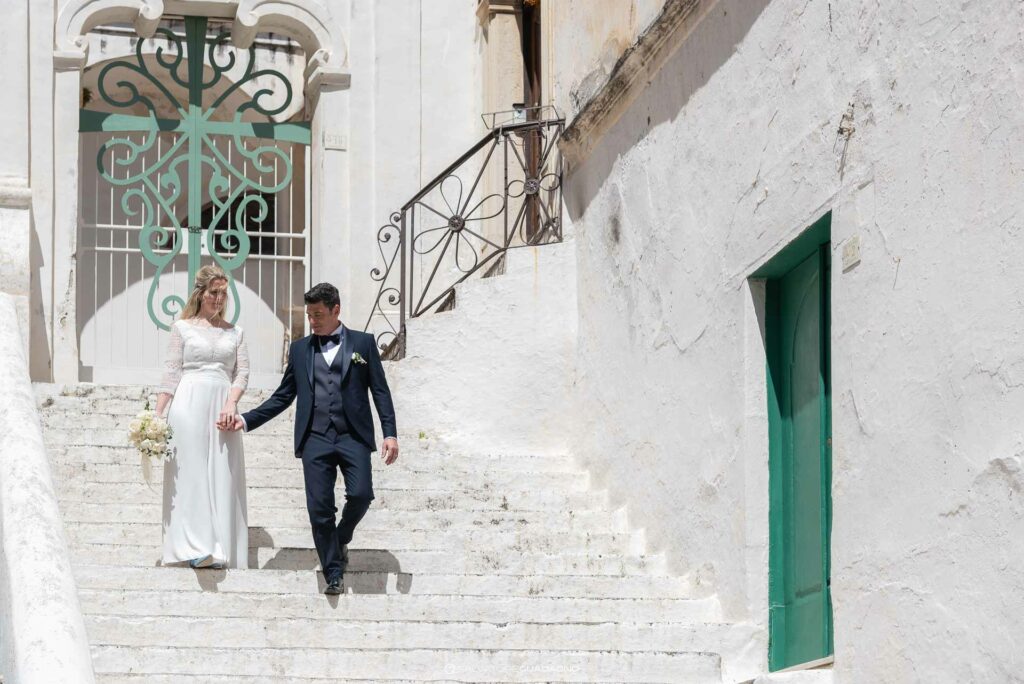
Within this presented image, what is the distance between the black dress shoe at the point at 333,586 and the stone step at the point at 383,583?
0.11 metres

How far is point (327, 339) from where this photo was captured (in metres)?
10.2

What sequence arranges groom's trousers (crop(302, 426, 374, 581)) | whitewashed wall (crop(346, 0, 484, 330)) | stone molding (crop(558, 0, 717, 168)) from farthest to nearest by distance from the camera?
whitewashed wall (crop(346, 0, 484, 330)) → stone molding (crop(558, 0, 717, 168)) → groom's trousers (crop(302, 426, 374, 581))

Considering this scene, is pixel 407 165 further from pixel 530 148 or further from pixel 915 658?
pixel 915 658

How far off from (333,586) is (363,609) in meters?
0.23

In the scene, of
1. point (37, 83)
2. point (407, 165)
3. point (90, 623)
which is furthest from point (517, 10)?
point (90, 623)

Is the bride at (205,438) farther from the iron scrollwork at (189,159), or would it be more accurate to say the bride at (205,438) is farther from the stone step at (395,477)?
the iron scrollwork at (189,159)

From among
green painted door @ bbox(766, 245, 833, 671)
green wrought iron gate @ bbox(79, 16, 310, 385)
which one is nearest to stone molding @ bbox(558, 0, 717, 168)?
green painted door @ bbox(766, 245, 833, 671)

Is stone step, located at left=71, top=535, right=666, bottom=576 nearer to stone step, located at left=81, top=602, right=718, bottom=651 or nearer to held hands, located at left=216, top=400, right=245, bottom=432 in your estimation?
held hands, located at left=216, top=400, right=245, bottom=432

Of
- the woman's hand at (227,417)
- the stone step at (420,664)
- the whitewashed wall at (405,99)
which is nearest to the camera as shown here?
the stone step at (420,664)

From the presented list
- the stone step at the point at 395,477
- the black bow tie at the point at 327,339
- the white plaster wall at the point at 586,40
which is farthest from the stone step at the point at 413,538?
the white plaster wall at the point at 586,40

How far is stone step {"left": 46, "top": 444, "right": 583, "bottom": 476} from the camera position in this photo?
11.2 m

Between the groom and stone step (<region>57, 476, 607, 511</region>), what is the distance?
0.98 metres

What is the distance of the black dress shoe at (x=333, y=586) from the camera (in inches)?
372

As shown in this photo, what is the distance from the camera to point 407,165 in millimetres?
16062
